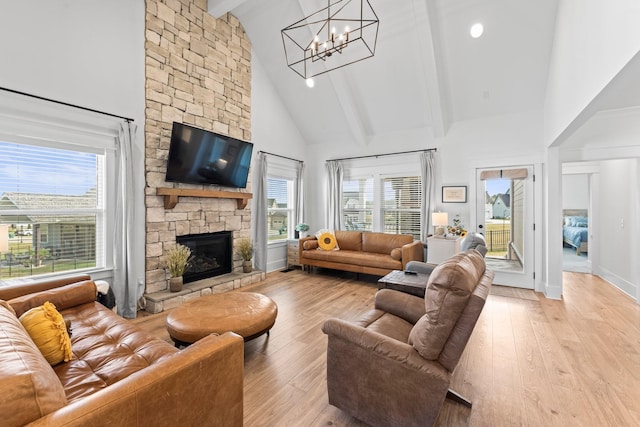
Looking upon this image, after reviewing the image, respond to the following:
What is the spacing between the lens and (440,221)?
4.84 m

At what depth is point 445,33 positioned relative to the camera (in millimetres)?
4094

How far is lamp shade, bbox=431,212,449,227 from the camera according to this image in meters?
4.82

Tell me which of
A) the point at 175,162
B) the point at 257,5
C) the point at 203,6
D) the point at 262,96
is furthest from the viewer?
the point at 262,96

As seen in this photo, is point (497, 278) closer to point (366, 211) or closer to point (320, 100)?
point (366, 211)

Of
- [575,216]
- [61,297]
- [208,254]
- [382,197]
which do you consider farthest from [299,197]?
[575,216]

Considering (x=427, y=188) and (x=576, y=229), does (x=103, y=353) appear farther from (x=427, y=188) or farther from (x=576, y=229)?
(x=576, y=229)

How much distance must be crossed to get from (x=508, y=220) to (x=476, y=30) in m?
2.98

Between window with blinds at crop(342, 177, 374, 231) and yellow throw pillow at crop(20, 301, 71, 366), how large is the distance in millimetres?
5225

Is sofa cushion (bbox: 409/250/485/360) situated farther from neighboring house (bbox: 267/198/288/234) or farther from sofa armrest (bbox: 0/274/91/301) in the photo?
neighboring house (bbox: 267/198/288/234)

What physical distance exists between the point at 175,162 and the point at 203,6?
2.57 meters

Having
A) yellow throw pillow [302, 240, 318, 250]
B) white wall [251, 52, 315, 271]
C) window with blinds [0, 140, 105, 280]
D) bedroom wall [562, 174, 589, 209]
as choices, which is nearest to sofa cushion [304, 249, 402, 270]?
yellow throw pillow [302, 240, 318, 250]

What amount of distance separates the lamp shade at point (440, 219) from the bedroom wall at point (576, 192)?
18.6ft

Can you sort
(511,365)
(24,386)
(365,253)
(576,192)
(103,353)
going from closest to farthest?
(24,386) < (103,353) < (511,365) < (365,253) < (576,192)

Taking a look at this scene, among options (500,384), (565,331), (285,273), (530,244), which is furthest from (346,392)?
(530,244)
